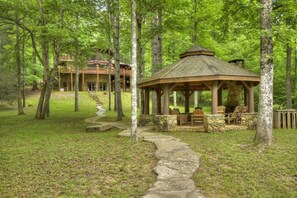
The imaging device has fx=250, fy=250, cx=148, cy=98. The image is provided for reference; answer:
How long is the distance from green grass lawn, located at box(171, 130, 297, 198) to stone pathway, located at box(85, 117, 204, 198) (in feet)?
0.89

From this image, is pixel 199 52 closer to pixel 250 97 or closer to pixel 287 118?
pixel 250 97

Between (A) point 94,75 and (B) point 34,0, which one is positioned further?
(A) point 94,75

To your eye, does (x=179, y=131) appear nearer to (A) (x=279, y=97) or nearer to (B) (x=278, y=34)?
(B) (x=278, y=34)

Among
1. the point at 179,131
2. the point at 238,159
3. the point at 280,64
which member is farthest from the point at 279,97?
the point at 238,159

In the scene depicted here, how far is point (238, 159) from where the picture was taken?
7.89m

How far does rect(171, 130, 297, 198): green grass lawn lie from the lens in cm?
606

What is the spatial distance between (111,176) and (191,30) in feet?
60.2

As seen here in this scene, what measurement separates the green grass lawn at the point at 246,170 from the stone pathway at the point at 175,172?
10.6 inches

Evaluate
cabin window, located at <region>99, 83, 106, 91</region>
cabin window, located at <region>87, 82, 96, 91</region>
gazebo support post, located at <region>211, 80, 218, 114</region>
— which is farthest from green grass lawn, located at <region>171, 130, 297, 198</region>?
cabin window, located at <region>99, 83, 106, 91</region>

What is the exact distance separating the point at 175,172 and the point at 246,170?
207cm

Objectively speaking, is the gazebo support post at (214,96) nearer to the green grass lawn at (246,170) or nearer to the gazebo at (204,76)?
the gazebo at (204,76)

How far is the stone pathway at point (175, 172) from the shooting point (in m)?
5.66

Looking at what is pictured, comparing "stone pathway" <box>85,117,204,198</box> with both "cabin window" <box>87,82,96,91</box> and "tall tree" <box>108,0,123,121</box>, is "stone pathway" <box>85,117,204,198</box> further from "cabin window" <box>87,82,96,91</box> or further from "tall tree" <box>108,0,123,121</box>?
"cabin window" <box>87,82,96,91</box>

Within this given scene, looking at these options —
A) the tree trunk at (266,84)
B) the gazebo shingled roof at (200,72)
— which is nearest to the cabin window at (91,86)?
the gazebo shingled roof at (200,72)
